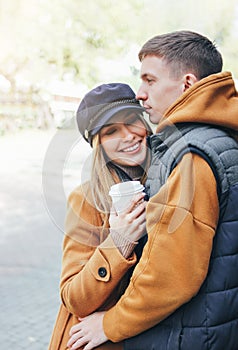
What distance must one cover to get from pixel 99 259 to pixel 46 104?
16.2ft

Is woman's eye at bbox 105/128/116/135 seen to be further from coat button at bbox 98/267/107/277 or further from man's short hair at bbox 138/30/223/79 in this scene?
coat button at bbox 98/267/107/277

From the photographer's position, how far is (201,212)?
0.73 metres

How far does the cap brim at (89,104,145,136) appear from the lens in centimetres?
93

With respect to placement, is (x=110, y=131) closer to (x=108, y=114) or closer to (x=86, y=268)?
(x=108, y=114)

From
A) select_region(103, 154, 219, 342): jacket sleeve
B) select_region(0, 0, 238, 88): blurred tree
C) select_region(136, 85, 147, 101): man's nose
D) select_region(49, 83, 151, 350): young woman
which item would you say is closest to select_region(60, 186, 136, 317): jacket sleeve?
select_region(49, 83, 151, 350): young woman

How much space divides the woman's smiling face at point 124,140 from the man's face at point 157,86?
0.21ft

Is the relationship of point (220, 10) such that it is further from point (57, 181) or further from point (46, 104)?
point (57, 181)

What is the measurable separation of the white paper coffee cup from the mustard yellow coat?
0.21 feet

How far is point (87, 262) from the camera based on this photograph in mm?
906

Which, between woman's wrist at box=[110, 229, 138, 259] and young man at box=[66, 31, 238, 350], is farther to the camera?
woman's wrist at box=[110, 229, 138, 259]

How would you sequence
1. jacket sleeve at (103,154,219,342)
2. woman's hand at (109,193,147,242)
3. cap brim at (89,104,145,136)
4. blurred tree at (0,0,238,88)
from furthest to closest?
1. blurred tree at (0,0,238,88)
2. cap brim at (89,104,145,136)
3. woman's hand at (109,193,147,242)
4. jacket sleeve at (103,154,219,342)

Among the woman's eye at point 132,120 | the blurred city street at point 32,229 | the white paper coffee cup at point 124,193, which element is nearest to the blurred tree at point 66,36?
the blurred city street at point 32,229

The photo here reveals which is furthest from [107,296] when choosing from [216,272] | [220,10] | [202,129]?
[220,10]

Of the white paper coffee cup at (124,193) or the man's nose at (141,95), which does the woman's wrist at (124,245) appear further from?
the man's nose at (141,95)
